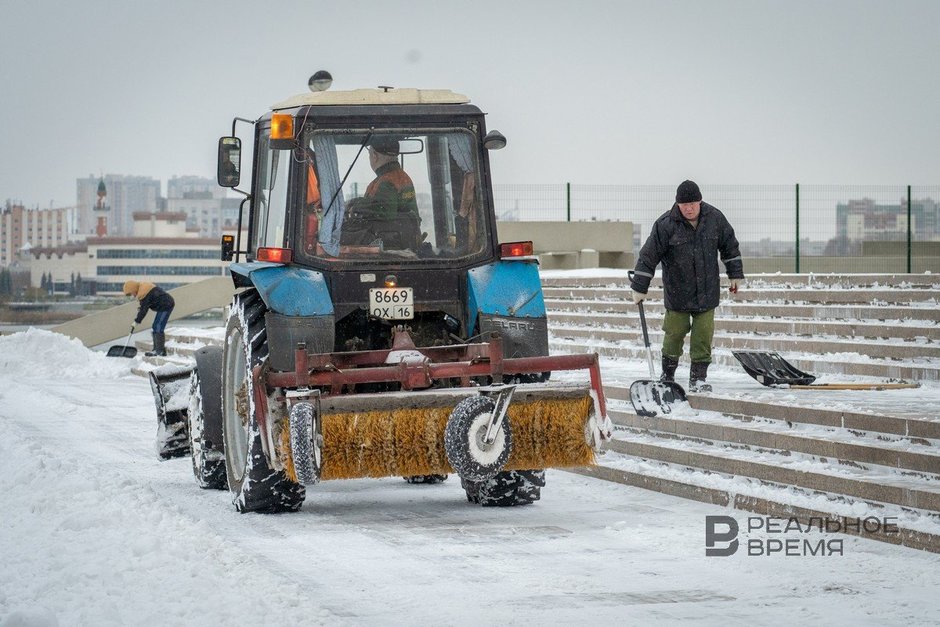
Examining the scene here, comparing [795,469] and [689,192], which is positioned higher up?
[689,192]

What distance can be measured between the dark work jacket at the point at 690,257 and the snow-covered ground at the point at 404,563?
167 cm

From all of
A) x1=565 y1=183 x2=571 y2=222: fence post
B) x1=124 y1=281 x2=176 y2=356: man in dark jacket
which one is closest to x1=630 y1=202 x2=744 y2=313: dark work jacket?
x1=565 y1=183 x2=571 y2=222: fence post

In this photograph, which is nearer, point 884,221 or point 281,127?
point 281,127

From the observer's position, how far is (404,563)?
667 centimetres

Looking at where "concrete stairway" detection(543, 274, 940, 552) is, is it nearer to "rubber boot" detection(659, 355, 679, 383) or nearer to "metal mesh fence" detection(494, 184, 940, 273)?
"rubber boot" detection(659, 355, 679, 383)

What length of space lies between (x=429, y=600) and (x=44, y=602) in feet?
5.12

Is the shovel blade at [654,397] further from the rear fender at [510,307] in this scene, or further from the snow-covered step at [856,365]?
the snow-covered step at [856,365]

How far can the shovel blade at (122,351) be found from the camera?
25.5m

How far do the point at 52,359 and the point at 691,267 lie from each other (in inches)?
647

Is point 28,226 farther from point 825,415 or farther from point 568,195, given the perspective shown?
point 825,415

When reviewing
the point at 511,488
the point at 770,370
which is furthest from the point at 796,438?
the point at 770,370

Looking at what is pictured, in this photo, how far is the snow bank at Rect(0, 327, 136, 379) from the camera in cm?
2322

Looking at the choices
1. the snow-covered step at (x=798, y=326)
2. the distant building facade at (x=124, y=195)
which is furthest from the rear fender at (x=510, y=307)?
the distant building facade at (x=124, y=195)

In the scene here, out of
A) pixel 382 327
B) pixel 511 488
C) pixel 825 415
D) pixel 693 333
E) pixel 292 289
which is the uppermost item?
pixel 292 289
